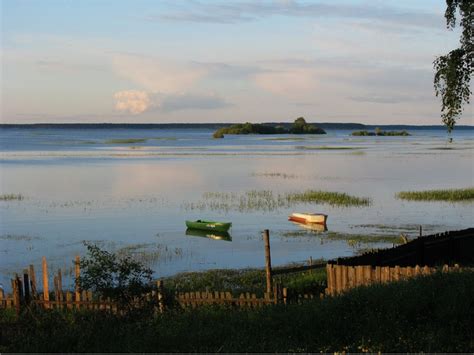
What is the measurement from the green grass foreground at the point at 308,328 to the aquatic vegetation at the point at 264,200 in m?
32.0

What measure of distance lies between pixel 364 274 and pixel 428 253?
639cm

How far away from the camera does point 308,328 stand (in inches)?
510

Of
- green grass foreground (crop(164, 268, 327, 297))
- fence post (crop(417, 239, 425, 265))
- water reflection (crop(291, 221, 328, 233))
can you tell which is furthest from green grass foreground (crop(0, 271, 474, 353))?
water reflection (crop(291, 221, 328, 233))

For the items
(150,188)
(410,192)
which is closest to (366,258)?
(410,192)

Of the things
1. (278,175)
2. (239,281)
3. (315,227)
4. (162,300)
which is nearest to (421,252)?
(239,281)

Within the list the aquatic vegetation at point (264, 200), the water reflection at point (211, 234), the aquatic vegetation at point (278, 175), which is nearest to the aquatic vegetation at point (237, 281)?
the water reflection at point (211, 234)

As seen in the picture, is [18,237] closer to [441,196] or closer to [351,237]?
[351,237]

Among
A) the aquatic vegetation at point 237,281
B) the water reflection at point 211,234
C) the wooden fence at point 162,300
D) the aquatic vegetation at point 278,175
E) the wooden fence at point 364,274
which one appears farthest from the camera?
the aquatic vegetation at point 278,175

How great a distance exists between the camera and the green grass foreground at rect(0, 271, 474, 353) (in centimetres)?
1195

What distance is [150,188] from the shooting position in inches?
2462

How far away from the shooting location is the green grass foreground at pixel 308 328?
39.2 ft

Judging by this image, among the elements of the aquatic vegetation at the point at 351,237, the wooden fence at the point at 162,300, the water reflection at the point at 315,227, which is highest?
the wooden fence at the point at 162,300

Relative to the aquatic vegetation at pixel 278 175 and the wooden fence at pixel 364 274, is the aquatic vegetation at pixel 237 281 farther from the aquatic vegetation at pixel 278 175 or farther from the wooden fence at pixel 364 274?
the aquatic vegetation at pixel 278 175

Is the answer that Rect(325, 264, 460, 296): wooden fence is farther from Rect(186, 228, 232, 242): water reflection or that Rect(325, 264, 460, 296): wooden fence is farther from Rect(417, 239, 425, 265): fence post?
Rect(186, 228, 232, 242): water reflection
